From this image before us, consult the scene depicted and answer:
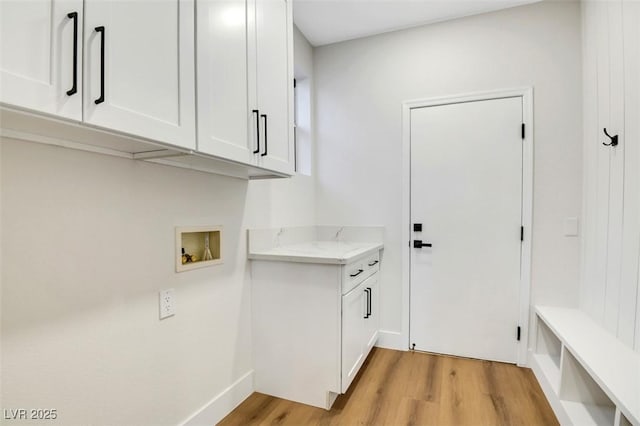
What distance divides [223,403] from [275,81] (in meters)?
1.83

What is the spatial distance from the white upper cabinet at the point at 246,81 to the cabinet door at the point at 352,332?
89 centimetres

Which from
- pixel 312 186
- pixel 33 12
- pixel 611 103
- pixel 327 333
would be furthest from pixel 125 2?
pixel 611 103

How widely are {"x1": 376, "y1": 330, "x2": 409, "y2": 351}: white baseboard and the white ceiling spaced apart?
258cm

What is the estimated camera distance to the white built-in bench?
1.34 meters

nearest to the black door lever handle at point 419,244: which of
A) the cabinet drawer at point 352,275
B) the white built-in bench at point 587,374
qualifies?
the cabinet drawer at point 352,275

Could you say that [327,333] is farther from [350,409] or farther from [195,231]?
[195,231]

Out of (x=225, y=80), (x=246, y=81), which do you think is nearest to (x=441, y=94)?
(x=246, y=81)

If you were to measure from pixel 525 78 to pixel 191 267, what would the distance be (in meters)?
2.65

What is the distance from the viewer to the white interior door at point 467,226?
248 cm

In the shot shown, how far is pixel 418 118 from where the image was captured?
8.91ft

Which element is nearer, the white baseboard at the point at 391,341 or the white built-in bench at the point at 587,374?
the white built-in bench at the point at 587,374

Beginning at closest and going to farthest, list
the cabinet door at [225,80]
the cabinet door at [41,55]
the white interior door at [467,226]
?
the cabinet door at [41,55], the cabinet door at [225,80], the white interior door at [467,226]

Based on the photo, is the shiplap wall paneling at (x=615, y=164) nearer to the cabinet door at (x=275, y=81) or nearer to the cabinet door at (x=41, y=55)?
the cabinet door at (x=275, y=81)

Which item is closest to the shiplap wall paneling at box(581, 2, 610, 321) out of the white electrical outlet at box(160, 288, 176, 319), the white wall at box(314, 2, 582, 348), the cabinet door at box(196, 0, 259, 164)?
the white wall at box(314, 2, 582, 348)
